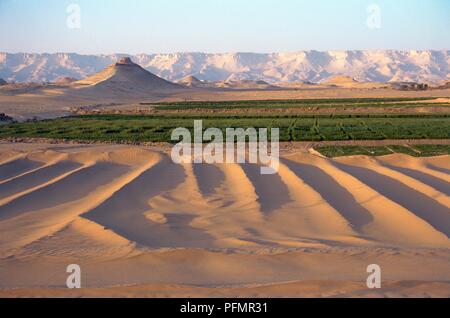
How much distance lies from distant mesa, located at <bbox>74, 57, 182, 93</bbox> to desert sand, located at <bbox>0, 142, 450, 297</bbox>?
63796 millimetres

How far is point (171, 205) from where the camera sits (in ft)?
33.2

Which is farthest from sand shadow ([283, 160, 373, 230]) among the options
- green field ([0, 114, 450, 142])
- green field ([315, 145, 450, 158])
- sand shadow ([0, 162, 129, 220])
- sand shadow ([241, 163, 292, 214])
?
green field ([0, 114, 450, 142])

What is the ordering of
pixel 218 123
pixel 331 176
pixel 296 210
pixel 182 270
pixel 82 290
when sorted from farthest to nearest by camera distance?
pixel 218 123 → pixel 331 176 → pixel 296 210 → pixel 182 270 → pixel 82 290

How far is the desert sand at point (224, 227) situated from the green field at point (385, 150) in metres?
1.95

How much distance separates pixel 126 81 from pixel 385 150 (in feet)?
235

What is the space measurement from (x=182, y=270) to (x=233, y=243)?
1.29 meters

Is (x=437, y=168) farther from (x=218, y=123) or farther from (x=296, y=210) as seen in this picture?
(x=218, y=123)

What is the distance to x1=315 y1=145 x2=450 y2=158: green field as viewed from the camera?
1678 cm

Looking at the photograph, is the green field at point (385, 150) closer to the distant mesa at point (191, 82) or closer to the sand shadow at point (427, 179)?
the sand shadow at point (427, 179)

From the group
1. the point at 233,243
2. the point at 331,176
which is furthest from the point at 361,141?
the point at 233,243

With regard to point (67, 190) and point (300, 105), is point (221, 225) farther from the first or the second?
point (300, 105)

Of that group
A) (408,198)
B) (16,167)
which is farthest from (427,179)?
(16,167)

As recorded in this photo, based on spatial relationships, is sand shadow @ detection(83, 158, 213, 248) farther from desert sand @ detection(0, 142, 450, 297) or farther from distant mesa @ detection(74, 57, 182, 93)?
distant mesa @ detection(74, 57, 182, 93)
